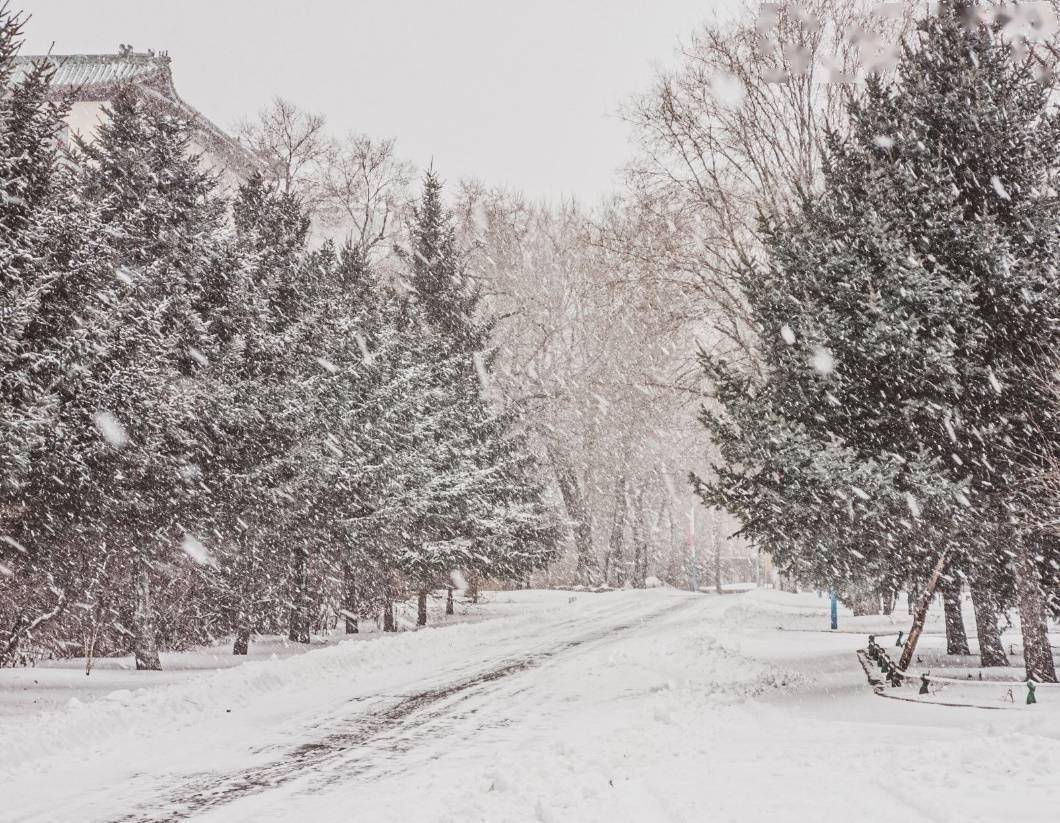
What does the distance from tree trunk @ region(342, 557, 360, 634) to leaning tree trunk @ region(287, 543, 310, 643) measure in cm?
156

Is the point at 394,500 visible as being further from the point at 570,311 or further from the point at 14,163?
the point at 570,311

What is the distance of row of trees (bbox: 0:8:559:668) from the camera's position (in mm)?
9766

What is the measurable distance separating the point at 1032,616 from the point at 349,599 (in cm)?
1534

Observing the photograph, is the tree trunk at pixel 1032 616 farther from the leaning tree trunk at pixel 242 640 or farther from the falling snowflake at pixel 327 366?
the leaning tree trunk at pixel 242 640

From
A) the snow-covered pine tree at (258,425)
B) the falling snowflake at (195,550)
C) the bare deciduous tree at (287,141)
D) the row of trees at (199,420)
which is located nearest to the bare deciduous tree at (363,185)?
the bare deciduous tree at (287,141)

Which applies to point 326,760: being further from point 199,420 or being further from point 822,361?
point 822,361

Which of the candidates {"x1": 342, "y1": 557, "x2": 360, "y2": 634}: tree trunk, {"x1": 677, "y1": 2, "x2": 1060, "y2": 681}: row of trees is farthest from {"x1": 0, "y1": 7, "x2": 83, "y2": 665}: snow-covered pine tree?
{"x1": 342, "y1": 557, "x2": 360, "y2": 634}: tree trunk

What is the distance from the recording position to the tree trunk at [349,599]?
1988 centimetres

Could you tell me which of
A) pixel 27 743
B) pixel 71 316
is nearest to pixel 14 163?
pixel 71 316

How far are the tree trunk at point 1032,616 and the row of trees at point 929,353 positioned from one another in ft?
0.07

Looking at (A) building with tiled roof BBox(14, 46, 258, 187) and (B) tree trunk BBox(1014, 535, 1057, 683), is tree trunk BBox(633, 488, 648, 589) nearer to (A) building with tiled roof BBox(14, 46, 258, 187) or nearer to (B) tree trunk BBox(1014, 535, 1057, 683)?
(A) building with tiled roof BBox(14, 46, 258, 187)

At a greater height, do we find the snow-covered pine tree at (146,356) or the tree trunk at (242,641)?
the snow-covered pine tree at (146,356)

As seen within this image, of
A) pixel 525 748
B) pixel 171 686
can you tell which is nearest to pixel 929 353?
pixel 525 748

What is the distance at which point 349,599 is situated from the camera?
20.8 meters
